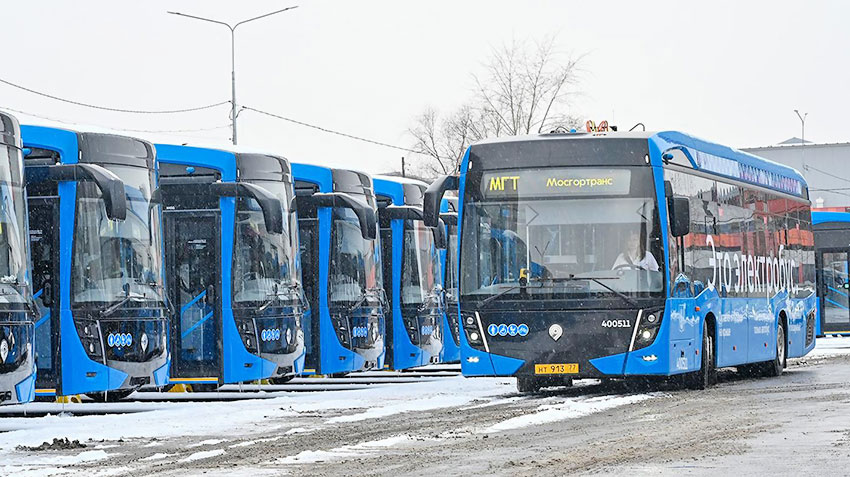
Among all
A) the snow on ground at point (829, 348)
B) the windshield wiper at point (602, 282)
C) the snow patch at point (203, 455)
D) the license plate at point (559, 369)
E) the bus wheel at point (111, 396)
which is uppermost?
the windshield wiper at point (602, 282)

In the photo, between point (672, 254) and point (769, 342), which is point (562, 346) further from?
point (769, 342)

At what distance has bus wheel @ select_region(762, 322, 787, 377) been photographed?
81.5 ft

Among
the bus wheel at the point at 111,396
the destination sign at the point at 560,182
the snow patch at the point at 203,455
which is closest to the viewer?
the snow patch at the point at 203,455

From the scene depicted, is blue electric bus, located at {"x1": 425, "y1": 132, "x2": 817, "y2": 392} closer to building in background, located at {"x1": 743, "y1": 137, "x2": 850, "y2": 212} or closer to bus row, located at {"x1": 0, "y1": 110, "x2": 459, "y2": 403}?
bus row, located at {"x1": 0, "y1": 110, "x2": 459, "y2": 403}

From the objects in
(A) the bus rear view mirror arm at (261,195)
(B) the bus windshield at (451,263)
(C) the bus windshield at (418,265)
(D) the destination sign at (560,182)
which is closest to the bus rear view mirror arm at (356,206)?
(A) the bus rear view mirror arm at (261,195)

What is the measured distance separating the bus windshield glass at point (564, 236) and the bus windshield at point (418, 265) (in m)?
6.81

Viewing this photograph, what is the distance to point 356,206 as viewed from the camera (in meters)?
22.9

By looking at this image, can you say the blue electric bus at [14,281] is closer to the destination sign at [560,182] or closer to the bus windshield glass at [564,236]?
the bus windshield glass at [564,236]

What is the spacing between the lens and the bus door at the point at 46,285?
57.7 ft

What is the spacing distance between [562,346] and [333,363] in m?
5.34

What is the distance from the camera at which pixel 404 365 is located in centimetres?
2605

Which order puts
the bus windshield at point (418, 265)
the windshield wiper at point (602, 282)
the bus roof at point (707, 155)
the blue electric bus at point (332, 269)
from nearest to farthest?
1. the windshield wiper at point (602, 282)
2. the bus roof at point (707, 155)
3. the blue electric bus at point (332, 269)
4. the bus windshield at point (418, 265)

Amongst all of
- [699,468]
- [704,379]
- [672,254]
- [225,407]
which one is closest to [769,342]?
[704,379]

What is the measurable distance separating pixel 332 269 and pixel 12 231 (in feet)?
28.2
